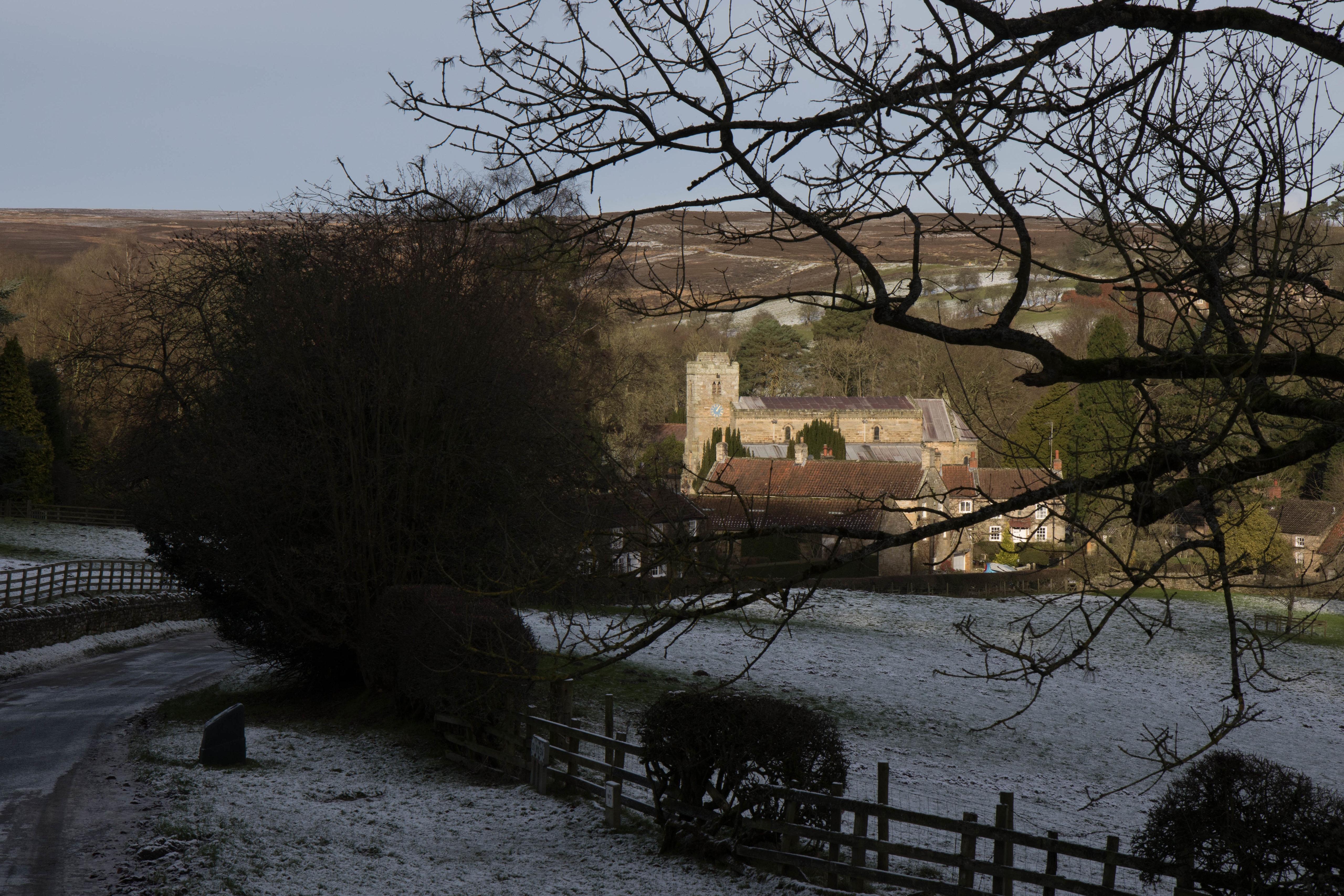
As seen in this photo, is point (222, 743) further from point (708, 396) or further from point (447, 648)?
point (708, 396)

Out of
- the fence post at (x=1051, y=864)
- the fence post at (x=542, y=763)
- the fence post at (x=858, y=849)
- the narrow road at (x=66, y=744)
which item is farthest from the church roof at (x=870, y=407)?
the fence post at (x=1051, y=864)

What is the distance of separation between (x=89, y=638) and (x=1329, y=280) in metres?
29.1

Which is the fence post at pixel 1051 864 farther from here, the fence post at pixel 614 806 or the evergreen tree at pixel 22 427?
the evergreen tree at pixel 22 427

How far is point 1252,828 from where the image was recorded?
278 inches

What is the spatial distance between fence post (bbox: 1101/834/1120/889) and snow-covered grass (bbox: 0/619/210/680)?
2200cm

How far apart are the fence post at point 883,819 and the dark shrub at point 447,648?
4.34 m

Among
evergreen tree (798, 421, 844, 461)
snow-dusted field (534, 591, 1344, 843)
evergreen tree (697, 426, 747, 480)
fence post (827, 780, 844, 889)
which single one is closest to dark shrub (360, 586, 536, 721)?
fence post (827, 780, 844, 889)

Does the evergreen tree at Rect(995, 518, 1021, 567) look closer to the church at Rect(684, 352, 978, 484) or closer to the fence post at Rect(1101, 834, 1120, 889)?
the church at Rect(684, 352, 978, 484)

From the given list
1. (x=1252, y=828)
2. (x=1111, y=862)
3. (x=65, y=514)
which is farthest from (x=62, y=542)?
(x=1252, y=828)

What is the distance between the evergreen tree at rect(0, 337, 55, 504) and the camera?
137 feet

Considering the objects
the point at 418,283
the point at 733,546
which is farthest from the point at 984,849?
the point at 418,283

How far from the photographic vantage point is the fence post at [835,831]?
9.25 m

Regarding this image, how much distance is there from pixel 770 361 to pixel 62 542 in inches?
2418

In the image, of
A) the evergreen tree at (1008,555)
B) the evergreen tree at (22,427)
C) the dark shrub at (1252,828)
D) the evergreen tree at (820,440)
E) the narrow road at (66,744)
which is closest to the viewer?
the dark shrub at (1252,828)
